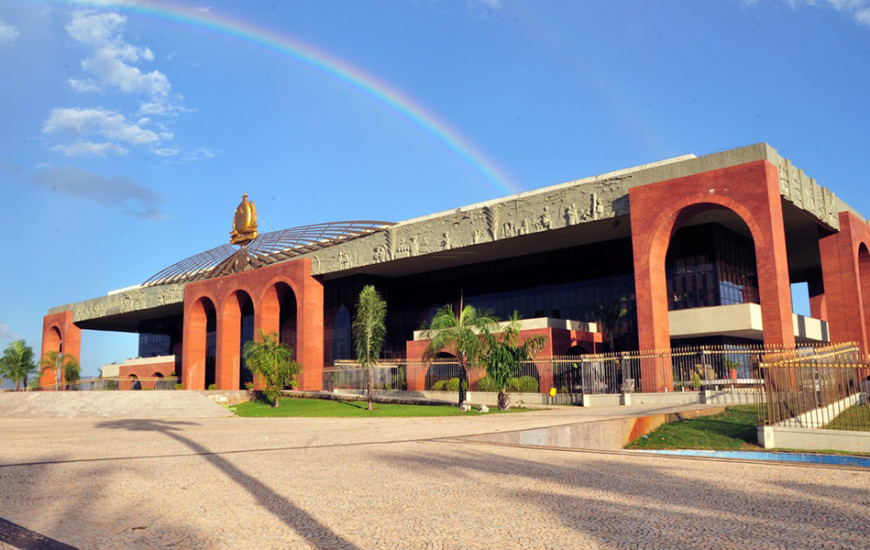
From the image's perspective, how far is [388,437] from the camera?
16.5 meters

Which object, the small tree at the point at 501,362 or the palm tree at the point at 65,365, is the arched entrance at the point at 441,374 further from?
the palm tree at the point at 65,365

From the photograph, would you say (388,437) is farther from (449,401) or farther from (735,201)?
(735,201)

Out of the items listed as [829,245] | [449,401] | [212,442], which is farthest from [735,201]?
[212,442]

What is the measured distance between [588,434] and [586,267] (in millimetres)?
26787

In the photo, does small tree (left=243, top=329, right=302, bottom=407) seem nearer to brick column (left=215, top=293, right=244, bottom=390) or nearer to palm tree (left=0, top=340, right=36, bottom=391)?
brick column (left=215, top=293, right=244, bottom=390)

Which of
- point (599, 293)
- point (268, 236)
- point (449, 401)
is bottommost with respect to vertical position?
point (449, 401)

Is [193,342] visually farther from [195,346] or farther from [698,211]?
[698,211]

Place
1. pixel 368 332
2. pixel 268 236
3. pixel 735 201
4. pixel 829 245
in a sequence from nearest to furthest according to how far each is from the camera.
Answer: pixel 735 201 < pixel 368 332 < pixel 829 245 < pixel 268 236

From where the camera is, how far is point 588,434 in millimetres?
16047

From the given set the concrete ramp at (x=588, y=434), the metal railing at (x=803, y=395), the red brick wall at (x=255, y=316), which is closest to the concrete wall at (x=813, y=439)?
the metal railing at (x=803, y=395)

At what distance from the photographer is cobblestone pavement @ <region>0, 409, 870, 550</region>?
615cm

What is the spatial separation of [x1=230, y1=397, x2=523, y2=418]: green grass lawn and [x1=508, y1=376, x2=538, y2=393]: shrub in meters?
3.06

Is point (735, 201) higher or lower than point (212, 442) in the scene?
higher

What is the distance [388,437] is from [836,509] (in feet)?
35.7
